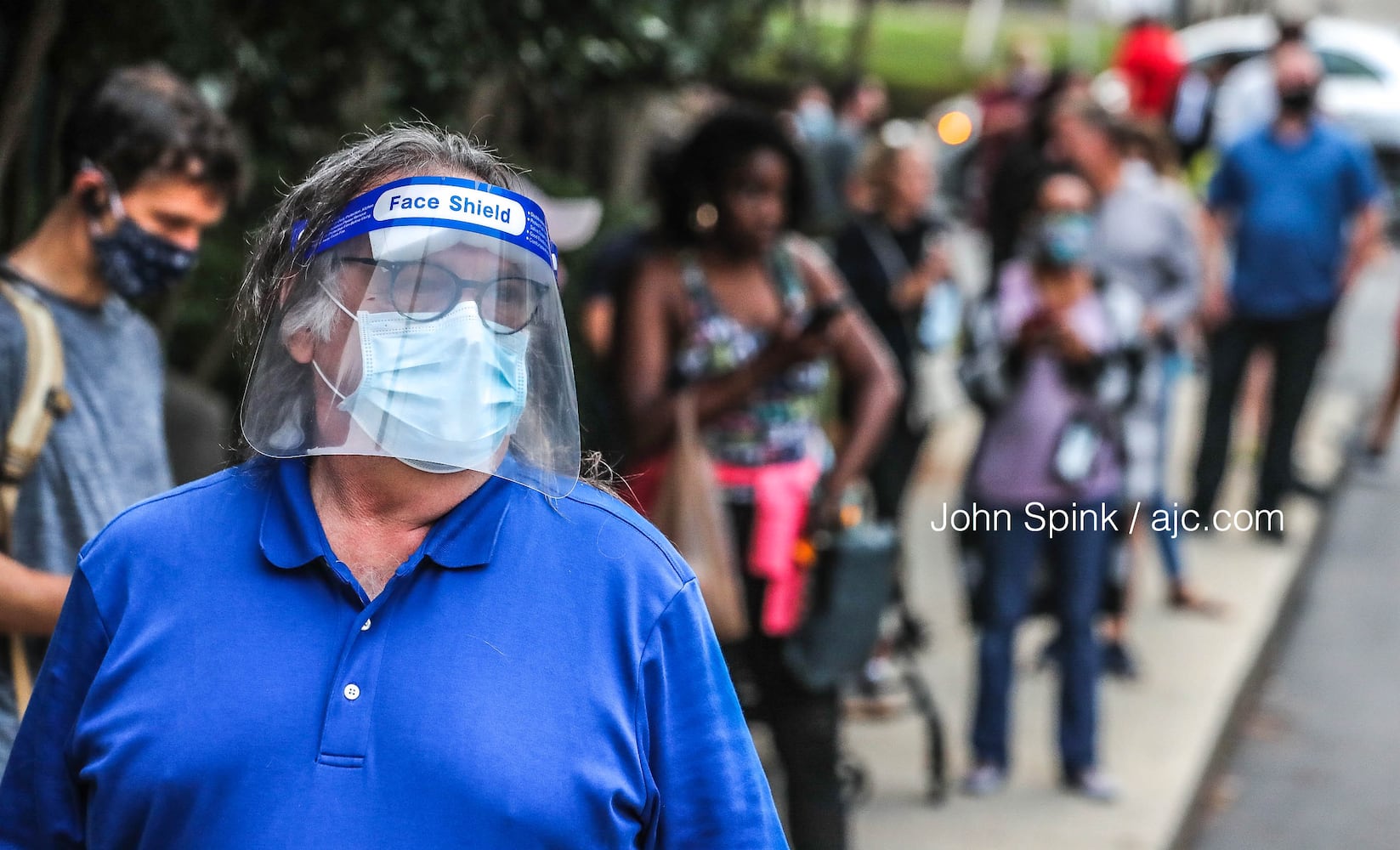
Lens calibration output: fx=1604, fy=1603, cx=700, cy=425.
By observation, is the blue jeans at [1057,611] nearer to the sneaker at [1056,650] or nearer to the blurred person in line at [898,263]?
the sneaker at [1056,650]

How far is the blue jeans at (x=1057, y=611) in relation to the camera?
489 cm

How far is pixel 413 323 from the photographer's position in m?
1.65

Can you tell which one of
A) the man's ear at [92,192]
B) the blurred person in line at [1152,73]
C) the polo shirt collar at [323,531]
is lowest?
the polo shirt collar at [323,531]

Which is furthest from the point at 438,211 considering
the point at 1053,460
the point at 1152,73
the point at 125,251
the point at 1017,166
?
the point at 1152,73

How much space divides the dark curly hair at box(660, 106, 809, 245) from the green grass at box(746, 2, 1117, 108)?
699 cm

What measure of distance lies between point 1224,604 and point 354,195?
6084 mm

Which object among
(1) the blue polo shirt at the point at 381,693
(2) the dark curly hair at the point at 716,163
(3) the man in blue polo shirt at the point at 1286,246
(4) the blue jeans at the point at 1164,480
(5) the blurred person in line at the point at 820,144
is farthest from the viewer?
(5) the blurred person in line at the point at 820,144

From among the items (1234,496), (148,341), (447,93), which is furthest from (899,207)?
(148,341)

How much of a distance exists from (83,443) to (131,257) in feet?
1.08

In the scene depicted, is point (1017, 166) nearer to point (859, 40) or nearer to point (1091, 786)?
point (1091, 786)

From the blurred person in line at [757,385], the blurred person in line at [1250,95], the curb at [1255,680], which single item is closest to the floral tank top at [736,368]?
the blurred person in line at [757,385]

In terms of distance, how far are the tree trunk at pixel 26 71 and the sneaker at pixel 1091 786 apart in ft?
11.6

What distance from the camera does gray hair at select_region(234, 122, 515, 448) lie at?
1713mm

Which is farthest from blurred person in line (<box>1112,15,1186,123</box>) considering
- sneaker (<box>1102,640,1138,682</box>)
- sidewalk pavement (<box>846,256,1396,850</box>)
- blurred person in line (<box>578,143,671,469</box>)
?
blurred person in line (<box>578,143,671,469</box>)
